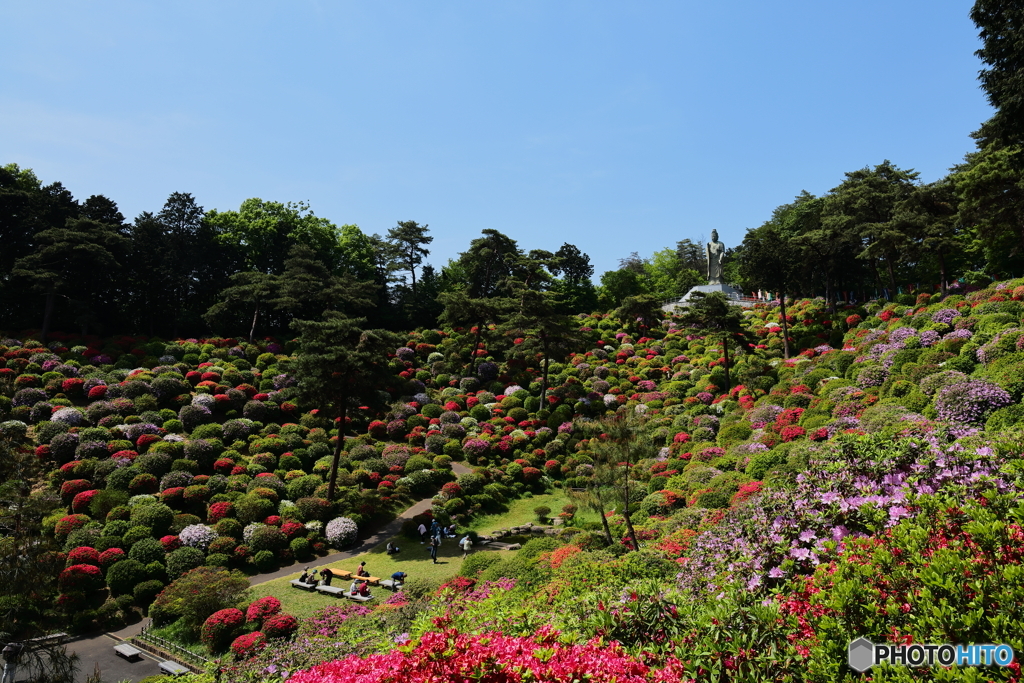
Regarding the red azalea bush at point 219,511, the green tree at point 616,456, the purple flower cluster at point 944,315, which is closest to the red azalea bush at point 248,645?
the red azalea bush at point 219,511

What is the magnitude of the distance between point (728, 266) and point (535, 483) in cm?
6110

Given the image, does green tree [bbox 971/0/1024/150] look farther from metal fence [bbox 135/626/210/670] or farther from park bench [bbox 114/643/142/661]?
park bench [bbox 114/643/142/661]

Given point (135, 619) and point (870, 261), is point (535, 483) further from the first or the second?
point (870, 261)

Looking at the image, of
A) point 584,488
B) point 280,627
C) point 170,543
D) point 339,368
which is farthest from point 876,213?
point 170,543

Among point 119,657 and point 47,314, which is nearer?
point 119,657

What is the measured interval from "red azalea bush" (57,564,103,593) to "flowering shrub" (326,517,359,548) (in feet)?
24.2

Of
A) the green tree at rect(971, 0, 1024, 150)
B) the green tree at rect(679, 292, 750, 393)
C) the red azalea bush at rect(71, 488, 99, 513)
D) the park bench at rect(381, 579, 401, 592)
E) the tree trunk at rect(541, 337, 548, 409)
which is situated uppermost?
the green tree at rect(971, 0, 1024, 150)

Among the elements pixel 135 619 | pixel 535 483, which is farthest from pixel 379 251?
pixel 135 619

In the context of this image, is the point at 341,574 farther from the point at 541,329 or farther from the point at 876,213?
the point at 876,213

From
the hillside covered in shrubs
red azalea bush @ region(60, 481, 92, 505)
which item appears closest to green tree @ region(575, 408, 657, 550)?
the hillside covered in shrubs

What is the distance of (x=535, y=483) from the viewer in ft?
92.1

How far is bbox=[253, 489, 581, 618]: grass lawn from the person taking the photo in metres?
16.7

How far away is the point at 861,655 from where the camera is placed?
504 cm

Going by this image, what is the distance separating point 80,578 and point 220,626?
651 centimetres
